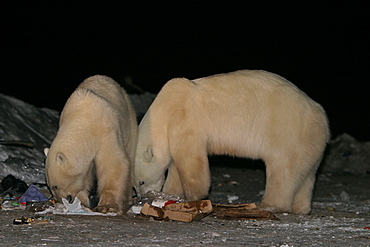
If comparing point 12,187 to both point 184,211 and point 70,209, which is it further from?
point 184,211

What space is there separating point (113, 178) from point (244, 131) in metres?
1.76

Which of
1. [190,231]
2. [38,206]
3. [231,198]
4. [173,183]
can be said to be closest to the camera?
[190,231]

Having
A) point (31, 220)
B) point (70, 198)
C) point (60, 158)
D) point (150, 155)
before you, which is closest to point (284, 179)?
point (150, 155)

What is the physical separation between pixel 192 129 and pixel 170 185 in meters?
1.09

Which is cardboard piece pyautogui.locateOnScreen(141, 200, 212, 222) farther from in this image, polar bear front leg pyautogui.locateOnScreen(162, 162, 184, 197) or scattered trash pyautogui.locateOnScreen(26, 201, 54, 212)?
polar bear front leg pyautogui.locateOnScreen(162, 162, 184, 197)

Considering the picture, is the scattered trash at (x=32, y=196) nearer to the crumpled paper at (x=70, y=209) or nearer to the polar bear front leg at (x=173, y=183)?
the crumpled paper at (x=70, y=209)

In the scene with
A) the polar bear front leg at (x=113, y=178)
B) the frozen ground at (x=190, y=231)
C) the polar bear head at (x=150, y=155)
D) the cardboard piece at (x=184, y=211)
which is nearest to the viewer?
the frozen ground at (x=190, y=231)

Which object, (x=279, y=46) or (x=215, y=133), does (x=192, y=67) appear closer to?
(x=279, y=46)

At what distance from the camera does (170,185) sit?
289 inches

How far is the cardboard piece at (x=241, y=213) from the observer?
577 cm

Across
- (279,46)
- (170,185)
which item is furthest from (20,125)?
(279,46)

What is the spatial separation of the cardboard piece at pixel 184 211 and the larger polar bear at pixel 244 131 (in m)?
0.78

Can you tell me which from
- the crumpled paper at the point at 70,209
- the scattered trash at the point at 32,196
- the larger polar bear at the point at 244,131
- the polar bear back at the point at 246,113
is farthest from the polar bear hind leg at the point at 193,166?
the scattered trash at the point at 32,196

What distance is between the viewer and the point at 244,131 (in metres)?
6.68
